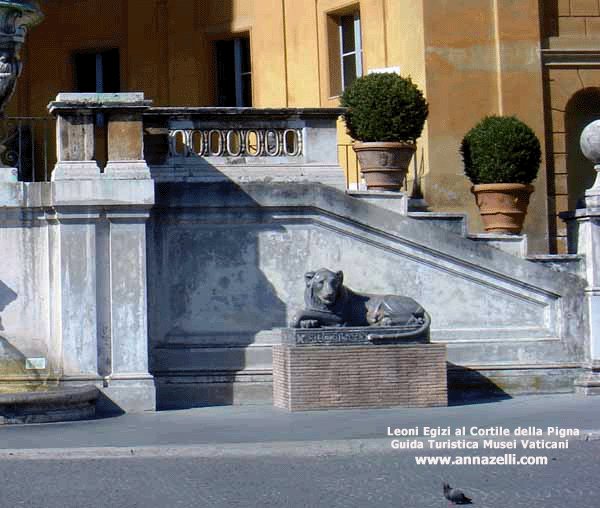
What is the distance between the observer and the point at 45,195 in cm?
1675

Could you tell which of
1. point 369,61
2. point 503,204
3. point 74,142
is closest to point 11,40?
point 74,142

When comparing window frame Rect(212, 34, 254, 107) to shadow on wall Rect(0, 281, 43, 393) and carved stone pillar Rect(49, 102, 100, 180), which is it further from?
shadow on wall Rect(0, 281, 43, 393)

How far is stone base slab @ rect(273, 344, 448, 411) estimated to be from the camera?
1612cm

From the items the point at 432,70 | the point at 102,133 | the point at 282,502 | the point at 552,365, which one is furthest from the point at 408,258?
the point at 282,502

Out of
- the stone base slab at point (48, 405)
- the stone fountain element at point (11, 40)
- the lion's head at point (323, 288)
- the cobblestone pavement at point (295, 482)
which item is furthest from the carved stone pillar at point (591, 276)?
the stone fountain element at point (11, 40)

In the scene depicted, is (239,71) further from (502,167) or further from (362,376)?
(362,376)

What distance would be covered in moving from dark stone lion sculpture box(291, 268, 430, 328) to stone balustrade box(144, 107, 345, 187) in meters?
1.63

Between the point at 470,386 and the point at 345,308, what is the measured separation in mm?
2048

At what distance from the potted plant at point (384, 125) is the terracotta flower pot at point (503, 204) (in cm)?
144

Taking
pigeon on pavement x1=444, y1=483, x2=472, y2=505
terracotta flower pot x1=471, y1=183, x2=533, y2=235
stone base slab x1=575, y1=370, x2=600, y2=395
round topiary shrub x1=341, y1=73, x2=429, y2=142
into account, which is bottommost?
pigeon on pavement x1=444, y1=483, x2=472, y2=505

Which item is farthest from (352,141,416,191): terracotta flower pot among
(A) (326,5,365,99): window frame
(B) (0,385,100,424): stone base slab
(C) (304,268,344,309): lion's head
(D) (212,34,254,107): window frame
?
(D) (212,34,254,107): window frame

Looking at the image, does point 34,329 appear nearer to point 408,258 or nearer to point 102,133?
point 102,133

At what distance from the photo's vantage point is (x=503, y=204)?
1989 cm

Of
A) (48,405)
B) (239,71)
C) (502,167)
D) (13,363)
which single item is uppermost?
(239,71)
